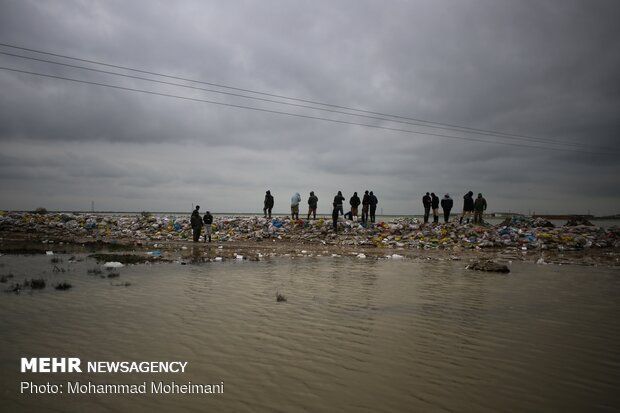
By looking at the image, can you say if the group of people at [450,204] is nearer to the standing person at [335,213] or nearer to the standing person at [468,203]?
the standing person at [468,203]

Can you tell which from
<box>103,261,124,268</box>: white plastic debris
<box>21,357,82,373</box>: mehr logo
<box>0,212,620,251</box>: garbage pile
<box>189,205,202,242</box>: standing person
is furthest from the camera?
<box>189,205,202,242</box>: standing person

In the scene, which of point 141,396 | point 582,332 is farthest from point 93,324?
point 582,332

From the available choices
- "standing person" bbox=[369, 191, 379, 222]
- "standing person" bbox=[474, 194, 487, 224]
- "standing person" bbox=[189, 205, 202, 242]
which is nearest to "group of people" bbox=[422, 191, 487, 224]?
"standing person" bbox=[474, 194, 487, 224]

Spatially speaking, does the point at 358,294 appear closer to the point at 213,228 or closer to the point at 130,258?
the point at 130,258

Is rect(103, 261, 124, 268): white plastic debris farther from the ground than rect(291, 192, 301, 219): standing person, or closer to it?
closer to it

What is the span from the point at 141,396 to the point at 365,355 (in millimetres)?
2506

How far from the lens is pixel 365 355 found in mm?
4387

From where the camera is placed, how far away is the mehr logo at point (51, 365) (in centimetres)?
379

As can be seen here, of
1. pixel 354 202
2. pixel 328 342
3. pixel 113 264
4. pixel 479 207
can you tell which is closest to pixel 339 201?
pixel 354 202

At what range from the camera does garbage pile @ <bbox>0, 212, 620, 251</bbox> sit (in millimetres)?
19969

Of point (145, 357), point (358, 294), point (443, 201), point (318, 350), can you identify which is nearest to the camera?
point (145, 357)

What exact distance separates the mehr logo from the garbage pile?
688 inches

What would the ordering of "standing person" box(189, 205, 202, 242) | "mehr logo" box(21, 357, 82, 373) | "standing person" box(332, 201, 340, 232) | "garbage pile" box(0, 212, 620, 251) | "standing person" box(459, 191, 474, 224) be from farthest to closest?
"standing person" box(459, 191, 474, 224), "standing person" box(332, 201, 340, 232), "standing person" box(189, 205, 202, 242), "garbage pile" box(0, 212, 620, 251), "mehr logo" box(21, 357, 82, 373)

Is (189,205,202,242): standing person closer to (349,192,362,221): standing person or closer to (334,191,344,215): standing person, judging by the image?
(334,191,344,215): standing person
